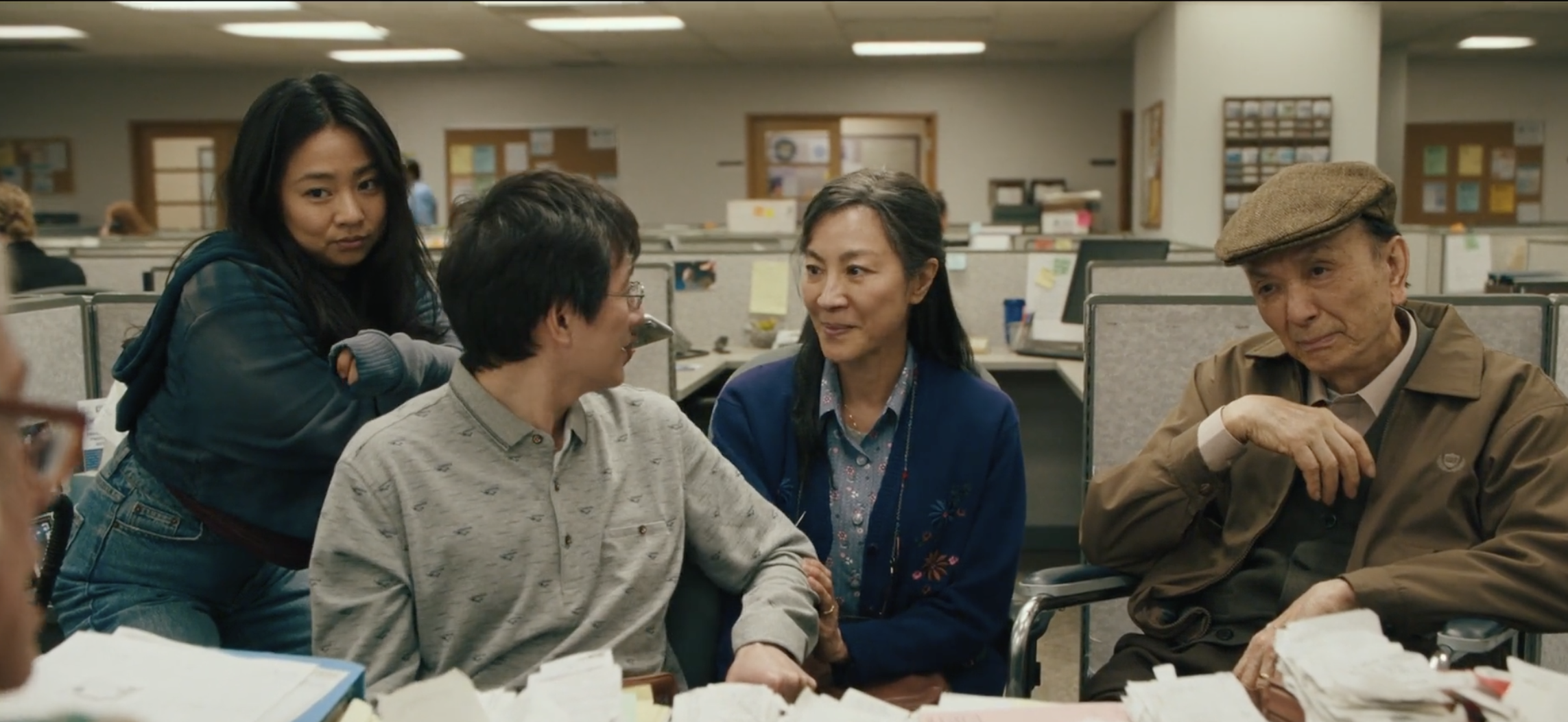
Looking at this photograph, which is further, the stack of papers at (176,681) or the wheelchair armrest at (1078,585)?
the wheelchair armrest at (1078,585)

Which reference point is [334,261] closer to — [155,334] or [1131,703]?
[155,334]

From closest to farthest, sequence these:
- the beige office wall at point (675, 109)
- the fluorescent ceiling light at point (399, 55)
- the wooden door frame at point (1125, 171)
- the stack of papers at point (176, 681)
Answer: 1. the stack of papers at point (176, 681)
2. the fluorescent ceiling light at point (399, 55)
3. the wooden door frame at point (1125, 171)
4. the beige office wall at point (675, 109)

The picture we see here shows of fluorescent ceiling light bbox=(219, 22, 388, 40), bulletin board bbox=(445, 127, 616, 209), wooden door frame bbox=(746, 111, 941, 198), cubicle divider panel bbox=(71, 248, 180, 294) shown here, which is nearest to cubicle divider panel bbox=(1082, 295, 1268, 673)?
cubicle divider panel bbox=(71, 248, 180, 294)

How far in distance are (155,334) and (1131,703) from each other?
47.5 inches

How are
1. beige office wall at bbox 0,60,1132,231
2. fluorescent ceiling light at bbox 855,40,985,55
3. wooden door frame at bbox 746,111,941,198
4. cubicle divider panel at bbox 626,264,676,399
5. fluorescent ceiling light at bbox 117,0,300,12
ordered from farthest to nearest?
wooden door frame at bbox 746,111,941,198
beige office wall at bbox 0,60,1132,231
fluorescent ceiling light at bbox 855,40,985,55
fluorescent ceiling light at bbox 117,0,300,12
cubicle divider panel at bbox 626,264,676,399

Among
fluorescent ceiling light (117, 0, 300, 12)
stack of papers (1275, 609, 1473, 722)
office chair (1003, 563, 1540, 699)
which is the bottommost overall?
office chair (1003, 563, 1540, 699)

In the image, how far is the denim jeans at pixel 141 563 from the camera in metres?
1.45

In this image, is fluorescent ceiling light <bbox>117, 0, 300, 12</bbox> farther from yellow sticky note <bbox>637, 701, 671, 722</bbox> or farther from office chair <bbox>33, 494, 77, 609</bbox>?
yellow sticky note <bbox>637, 701, 671, 722</bbox>

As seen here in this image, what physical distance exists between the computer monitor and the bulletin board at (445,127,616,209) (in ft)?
25.2

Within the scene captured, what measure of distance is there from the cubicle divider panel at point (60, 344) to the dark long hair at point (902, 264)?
1446 millimetres

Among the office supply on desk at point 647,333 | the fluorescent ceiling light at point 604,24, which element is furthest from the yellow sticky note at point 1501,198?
the office supply on desk at point 647,333

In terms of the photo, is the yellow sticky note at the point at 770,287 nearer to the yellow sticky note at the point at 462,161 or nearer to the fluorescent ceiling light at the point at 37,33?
the fluorescent ceiling light at the point at 37,33

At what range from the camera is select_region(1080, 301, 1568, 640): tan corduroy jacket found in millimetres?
1305

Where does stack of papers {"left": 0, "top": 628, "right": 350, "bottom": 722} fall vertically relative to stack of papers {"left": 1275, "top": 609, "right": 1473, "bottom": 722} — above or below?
Result: above
